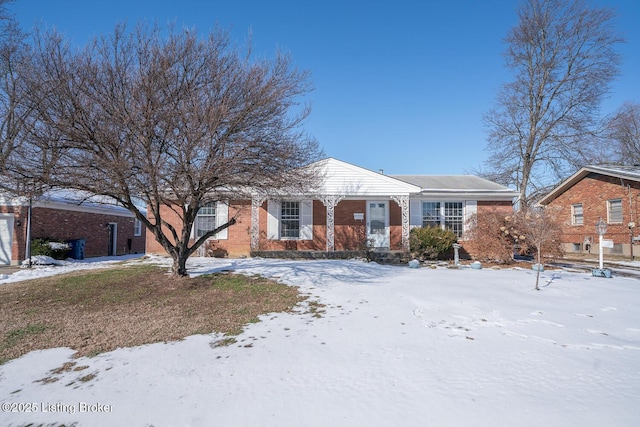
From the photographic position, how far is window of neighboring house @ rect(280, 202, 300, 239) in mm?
14789

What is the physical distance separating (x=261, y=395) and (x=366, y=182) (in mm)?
11542

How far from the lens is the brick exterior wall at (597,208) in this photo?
15.8m

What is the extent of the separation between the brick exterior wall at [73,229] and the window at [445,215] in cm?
1866

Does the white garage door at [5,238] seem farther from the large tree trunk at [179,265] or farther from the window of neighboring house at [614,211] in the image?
the window of neighboring house at [614,211]

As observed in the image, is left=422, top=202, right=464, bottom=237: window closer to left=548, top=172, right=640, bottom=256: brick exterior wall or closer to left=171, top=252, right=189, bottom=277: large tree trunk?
left=548, top=172, right=640, bottom=256: brick exterior wall

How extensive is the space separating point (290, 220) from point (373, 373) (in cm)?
1150

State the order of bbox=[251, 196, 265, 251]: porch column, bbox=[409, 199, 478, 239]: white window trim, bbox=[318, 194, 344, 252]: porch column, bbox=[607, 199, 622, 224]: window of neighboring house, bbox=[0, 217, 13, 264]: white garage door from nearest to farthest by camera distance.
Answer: bbox=[318, 194, 344, 252]: porch column → bbox=[251, 196, 265, 251]: porch column → bbox=[0, 217, 13, 264]: white garage door → bbox=[409, 199, 478, 239]: white window trim → bbox=[607, 199, 622, 224]: window of neighboring house

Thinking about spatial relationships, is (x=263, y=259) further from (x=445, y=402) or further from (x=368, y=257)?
(x=445, y=402)

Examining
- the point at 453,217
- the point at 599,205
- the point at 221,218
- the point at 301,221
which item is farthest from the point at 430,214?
the point at 599,205

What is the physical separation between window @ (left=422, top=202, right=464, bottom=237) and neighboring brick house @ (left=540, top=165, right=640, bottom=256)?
3826mm

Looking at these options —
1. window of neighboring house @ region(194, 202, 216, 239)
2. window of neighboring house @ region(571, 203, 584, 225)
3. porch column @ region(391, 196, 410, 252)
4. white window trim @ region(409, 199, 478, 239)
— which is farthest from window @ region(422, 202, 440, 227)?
window of neighboring house @ region(571, 203, 584, 225)

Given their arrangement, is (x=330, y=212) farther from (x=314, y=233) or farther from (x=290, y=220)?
(x=290, y=220)

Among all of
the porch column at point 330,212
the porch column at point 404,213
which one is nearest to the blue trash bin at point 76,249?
the porch column at point 330,212

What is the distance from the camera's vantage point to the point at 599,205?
17.6 m
